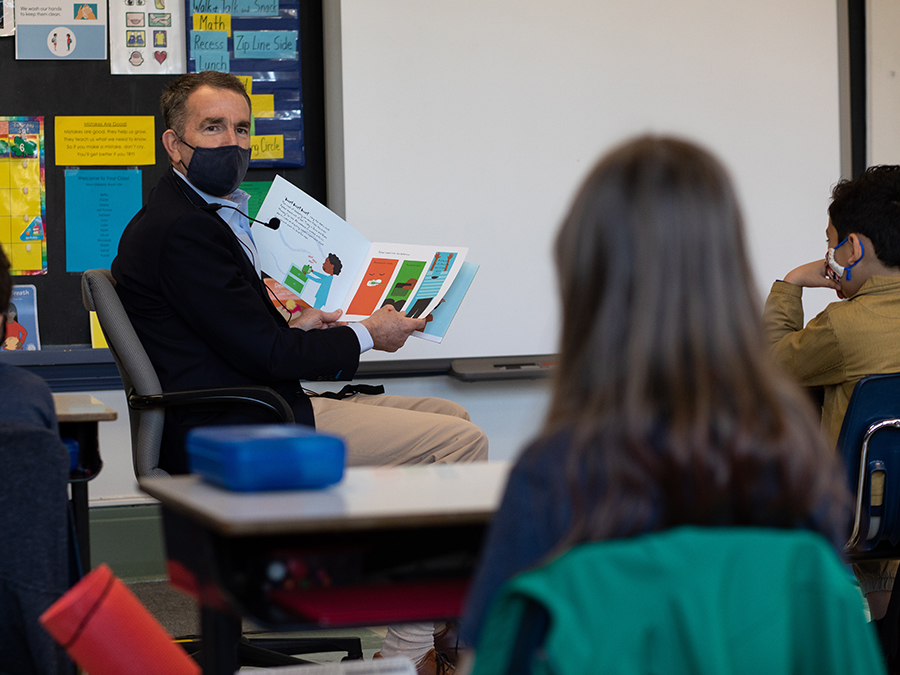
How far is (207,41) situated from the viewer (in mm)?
3254

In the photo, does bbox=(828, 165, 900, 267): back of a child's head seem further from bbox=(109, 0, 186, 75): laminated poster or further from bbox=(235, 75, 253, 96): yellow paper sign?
bbox=(109, 0, 186, 75): laminated poster

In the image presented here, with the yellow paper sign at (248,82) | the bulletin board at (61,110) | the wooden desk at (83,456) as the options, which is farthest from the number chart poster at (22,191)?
the wooden desk at (83,456)

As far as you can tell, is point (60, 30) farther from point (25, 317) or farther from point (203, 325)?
point (203, 325)

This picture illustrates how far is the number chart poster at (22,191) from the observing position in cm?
318

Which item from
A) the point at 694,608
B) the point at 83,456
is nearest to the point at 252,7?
the point at 83,456

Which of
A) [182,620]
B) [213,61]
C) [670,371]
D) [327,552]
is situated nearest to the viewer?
[670,371]

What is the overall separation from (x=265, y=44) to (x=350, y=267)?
128 centimetres

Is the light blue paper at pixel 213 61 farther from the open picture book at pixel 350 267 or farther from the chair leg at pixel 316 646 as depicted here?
the chair leg at pixel 316 646

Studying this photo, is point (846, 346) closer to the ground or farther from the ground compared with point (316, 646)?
farther from the ground

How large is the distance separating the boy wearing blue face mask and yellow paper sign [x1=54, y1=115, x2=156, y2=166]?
6.98 feet

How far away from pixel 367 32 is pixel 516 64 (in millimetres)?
548

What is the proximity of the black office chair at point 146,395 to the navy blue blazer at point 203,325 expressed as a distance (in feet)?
0.15

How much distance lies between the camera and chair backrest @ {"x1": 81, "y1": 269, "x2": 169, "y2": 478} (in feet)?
7.14


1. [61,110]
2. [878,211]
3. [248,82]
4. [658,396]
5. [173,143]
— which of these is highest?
[248,82]
